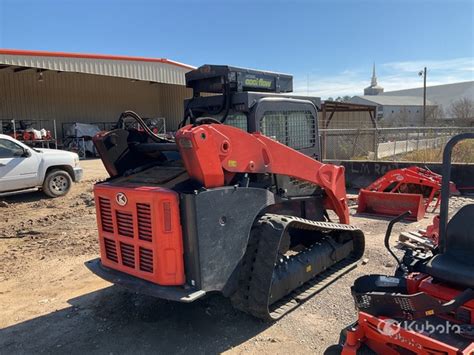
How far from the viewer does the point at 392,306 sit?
282 centimetres

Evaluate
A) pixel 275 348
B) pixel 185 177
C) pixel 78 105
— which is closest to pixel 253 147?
pixel 185 177

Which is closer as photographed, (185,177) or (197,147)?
(197,147)

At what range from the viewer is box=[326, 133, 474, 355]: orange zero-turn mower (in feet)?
8.38

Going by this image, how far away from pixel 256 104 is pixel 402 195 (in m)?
4.68

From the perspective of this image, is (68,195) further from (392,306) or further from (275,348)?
(392,306)

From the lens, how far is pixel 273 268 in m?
3.76

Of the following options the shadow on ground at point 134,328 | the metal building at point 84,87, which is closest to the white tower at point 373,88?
the metal building at point 84,87

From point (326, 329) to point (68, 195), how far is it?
9172 mm

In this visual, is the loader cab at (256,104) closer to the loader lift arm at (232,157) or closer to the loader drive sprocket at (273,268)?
the loader lift arm at (232,157)

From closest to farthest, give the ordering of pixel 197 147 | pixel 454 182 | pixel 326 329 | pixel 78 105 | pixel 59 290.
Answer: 1. pixel 197 147
2. pixel 326 329
3. pixel 59 290
4. pixel 454 182
5. pixel 78 105

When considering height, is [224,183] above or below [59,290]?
above

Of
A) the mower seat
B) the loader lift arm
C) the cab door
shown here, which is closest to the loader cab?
the loader lift arm

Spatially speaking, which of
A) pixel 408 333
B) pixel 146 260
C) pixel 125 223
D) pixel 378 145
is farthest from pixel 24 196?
pixel 378 145

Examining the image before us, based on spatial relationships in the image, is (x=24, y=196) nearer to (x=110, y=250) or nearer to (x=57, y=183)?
(x=57, y=183)
